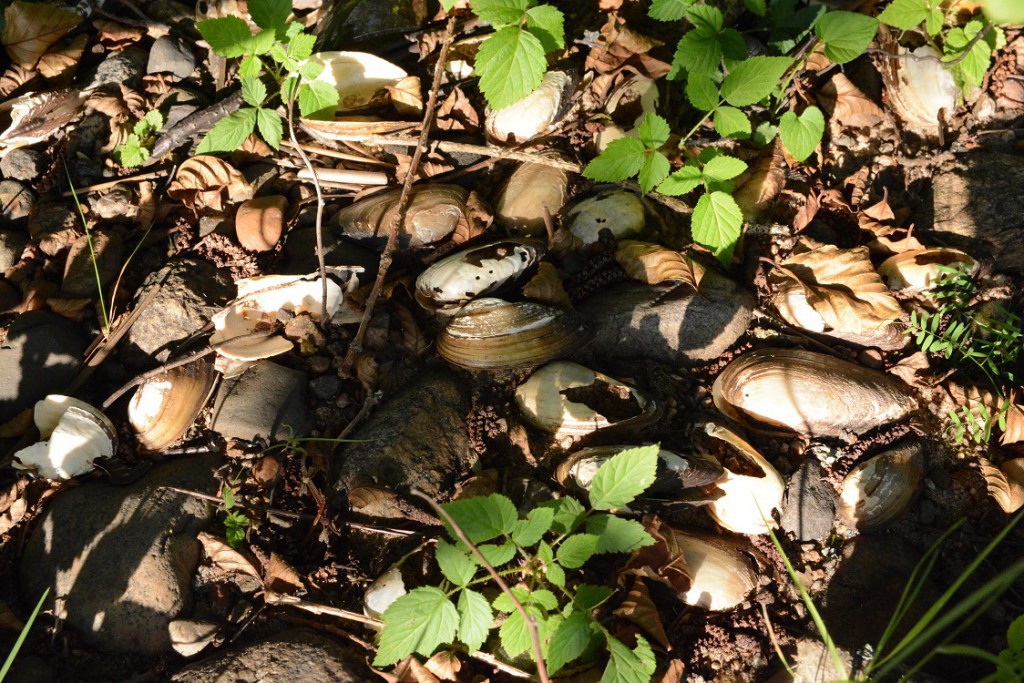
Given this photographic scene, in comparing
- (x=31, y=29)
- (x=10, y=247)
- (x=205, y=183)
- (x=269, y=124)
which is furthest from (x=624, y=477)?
(x=31, y=29)

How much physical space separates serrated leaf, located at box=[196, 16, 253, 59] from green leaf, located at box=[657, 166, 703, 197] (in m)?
1.79

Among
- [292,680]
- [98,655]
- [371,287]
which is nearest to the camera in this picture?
[292,680]

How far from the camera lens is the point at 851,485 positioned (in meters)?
2.52

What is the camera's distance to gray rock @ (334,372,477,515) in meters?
2.47

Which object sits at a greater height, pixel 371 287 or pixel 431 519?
pixel 371 287

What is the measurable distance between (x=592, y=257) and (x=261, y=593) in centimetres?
183

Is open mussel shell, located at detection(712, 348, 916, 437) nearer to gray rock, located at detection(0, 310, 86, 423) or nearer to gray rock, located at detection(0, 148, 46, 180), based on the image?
gray rock, located at detection(0, 310, 86, 423)

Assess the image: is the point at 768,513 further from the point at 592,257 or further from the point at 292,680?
the point at 292,680

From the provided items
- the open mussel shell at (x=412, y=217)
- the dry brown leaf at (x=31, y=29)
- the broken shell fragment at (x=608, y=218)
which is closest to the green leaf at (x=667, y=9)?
the broken shell fragment at (x=608, y=218)

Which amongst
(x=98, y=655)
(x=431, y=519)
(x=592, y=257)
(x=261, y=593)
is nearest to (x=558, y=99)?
(x=592, y=257)

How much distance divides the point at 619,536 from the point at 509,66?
169cm

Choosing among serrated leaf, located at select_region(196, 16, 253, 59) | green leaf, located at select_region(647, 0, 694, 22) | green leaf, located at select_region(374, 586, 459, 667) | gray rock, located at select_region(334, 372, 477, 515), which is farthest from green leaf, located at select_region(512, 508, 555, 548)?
serrated leaf, located at select_region(196, 16, 253, 59)

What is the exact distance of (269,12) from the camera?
2.76 m

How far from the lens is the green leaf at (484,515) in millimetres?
2008
